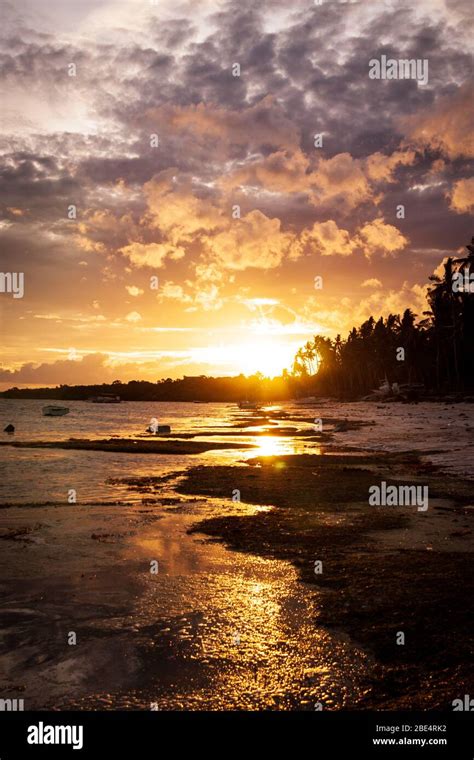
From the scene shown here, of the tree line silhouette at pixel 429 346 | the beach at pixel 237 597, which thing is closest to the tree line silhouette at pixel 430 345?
the tree line silhouette at pixel 429 346

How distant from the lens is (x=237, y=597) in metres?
8.77

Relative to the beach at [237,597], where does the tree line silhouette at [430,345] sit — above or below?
above

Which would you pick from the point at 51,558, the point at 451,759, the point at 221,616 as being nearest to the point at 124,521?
the point at 51,558

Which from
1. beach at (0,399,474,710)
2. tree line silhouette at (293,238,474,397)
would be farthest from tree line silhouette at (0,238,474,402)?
beach at (0,399,474,710)

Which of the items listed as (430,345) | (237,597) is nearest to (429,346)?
(430,345)

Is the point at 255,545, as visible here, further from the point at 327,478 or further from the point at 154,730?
the point at 327,478

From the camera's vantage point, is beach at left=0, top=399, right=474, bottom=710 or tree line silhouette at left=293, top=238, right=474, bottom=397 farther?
tree line silhouette at left=293, top=238, right=474, bottom=397

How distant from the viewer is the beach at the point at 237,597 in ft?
19.7

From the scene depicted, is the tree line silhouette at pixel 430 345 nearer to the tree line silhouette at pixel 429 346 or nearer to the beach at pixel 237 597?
the tree line silhouette at pixel 429 346

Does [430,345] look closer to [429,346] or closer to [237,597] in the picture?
[429,346]

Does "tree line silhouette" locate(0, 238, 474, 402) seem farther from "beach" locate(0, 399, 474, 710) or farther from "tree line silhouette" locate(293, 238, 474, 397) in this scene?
"beach" locate(0, 399, 474, 710)

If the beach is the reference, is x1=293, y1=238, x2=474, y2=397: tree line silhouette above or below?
above

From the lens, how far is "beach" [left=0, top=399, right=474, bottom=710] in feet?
19.7

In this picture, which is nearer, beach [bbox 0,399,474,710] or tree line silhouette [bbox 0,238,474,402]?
beach [bbox 0,399,474,710]
